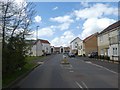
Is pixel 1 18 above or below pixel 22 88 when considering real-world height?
above

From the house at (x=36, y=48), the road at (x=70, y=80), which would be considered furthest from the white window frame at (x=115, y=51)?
the road at (x=70, y=80)

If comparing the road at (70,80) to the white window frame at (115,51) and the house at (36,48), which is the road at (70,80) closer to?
the house at (36,48)

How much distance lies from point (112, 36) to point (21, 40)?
31167 millimetres

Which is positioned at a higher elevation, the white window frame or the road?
the white window frame

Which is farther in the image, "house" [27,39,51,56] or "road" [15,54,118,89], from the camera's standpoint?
"house" [27,39,51,56]

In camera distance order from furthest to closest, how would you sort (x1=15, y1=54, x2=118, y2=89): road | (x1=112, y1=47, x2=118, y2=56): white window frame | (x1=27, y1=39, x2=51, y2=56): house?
(x1=112, y1=47, x2=118, y2=56): white window frame < (x1=27, y1=39, x2=51, y2=56): house < (x1=15, y1=54, x2=118, y2=89): road

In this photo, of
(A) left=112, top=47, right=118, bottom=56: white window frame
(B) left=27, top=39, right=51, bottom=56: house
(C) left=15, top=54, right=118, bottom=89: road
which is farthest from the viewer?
(A) left=112, top=47, right=118, bottom=56: white window frame

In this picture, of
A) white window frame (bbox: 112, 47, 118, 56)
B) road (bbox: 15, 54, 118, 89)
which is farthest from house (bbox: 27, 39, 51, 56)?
white window frame (bbox: 112, 47, 118, 56)

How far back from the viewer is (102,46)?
6316 centimetres

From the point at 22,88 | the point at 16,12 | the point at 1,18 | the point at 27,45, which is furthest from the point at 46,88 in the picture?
the point at 27,45

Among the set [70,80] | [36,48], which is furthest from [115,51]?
[36,48]

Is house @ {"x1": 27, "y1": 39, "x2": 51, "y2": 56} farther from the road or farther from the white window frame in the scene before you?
the white window frame

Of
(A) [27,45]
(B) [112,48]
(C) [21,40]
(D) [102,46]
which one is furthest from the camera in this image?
(D) [102,46]

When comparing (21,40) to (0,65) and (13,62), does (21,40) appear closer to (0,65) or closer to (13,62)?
(13,62)
